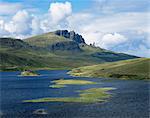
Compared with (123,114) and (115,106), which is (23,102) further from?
(123,114)

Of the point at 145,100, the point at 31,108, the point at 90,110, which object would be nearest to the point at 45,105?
the point at 31,108

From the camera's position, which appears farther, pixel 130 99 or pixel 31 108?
pixel 130 99

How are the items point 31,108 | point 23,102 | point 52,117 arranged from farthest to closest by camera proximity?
point 23,102 < point 31,108 < point 52,117

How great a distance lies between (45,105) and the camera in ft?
392

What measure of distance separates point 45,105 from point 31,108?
7585mm

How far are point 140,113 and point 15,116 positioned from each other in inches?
1401

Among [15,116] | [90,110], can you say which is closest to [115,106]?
[90,110]

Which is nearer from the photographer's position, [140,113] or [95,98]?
A: [140,113]

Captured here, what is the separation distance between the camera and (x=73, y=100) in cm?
13175

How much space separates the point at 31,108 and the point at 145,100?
1784 inches

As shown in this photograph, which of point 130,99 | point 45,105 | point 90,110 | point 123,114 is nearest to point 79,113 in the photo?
point 90,110

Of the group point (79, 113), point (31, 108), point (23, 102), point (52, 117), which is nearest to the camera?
point (52, 117)

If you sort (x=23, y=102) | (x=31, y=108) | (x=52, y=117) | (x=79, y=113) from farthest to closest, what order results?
(x=23, y=102), (x=31, y=108), (x=79, y=113), (x=52, y=117)

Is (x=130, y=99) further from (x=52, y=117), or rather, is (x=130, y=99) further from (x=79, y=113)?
(x=52, y=117)
